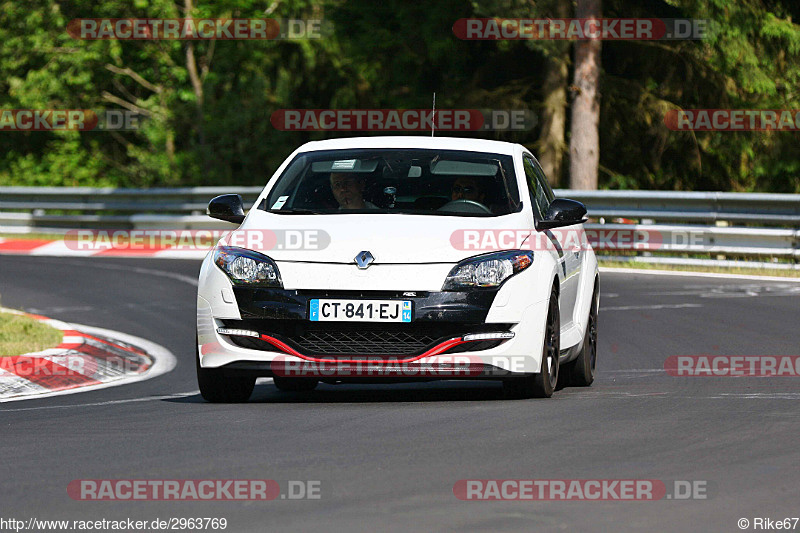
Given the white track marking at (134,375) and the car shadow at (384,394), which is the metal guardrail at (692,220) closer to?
the white track marking at (134,375)

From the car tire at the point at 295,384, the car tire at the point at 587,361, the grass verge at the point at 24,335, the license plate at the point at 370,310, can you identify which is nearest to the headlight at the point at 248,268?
the license plate at the point at 370,310

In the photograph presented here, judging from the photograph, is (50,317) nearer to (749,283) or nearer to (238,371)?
(238,371)

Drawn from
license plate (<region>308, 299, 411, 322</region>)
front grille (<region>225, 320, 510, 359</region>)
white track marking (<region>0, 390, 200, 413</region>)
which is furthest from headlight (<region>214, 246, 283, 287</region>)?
white track marking (<region>0, 390, 200, 413</region>)

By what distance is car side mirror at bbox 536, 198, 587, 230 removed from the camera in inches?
371

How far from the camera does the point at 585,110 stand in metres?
26.8

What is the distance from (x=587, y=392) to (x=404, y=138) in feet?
6.68

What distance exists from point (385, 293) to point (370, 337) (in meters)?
0.26

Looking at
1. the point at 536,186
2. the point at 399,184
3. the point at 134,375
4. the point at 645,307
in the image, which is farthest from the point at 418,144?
the point at 645,307

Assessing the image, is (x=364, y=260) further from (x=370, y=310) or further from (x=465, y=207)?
(x=465, y=207)

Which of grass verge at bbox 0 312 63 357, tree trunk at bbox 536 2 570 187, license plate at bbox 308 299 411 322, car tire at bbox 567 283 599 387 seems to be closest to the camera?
license plate at bbox 308 299 411 322

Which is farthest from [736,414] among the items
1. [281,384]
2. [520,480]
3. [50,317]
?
[50,317]

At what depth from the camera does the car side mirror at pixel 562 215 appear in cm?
943

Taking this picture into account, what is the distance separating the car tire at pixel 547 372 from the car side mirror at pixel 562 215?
1.41 feet

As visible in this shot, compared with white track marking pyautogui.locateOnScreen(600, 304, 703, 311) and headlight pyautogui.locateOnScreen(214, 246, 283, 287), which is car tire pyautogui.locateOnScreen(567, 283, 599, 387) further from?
white track marking pyautogui.locateOnScreen(600, 304, 703, 311)
